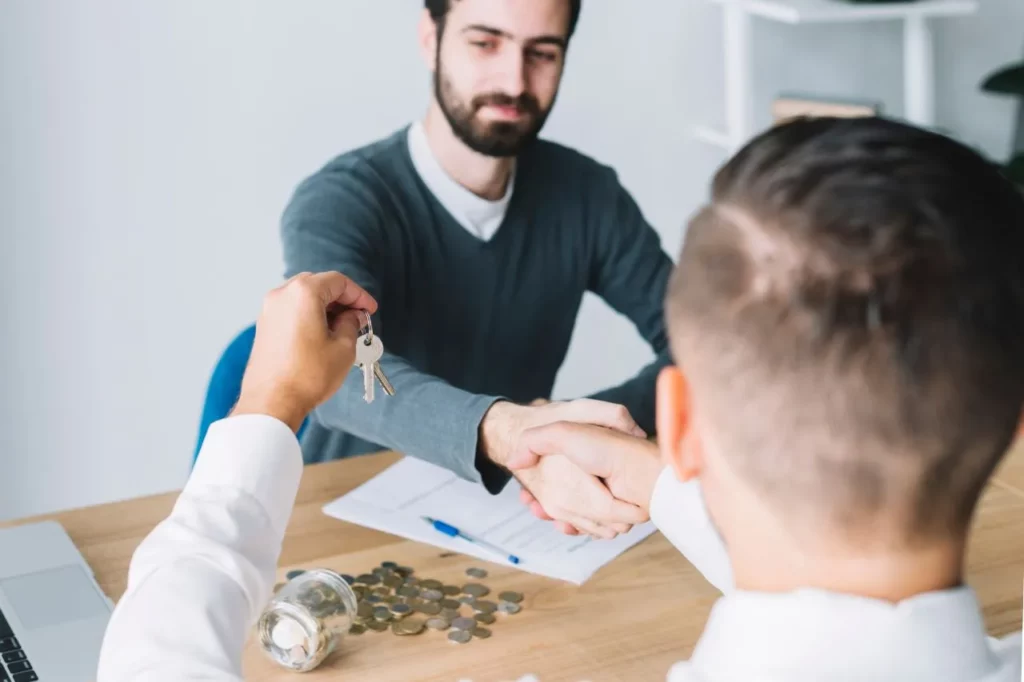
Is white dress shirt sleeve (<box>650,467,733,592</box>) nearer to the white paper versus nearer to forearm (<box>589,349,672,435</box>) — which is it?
the white paper

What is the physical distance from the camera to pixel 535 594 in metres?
1.19

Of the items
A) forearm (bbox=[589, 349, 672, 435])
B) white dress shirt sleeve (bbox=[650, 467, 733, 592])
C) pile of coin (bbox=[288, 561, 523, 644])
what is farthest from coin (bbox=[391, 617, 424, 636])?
forearm (bbox=[589, 349, 672, 435])

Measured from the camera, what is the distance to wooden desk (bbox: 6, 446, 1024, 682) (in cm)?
106

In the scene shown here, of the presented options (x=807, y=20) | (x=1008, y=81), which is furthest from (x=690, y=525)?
(x=1008, y=81)

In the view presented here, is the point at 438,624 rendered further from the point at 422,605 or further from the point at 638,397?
the point at 638,397

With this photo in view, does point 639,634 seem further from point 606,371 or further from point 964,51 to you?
point 964,51

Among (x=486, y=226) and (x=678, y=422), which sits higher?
(x=678, y=422)

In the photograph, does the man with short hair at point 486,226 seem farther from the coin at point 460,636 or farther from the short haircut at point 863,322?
the short haircut at point 863,322

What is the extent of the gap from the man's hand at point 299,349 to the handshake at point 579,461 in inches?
13.2

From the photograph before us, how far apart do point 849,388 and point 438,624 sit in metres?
0.59

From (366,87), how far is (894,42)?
4.85 feet

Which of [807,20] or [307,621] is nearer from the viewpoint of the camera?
[307,621]

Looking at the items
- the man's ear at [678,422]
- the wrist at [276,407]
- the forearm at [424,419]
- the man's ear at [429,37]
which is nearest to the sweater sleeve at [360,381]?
the forearm at [424,419]

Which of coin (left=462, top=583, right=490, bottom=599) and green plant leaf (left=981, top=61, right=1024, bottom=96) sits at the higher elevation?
green plant leaf (left=981, top=61, right=1024, bottom=96)
